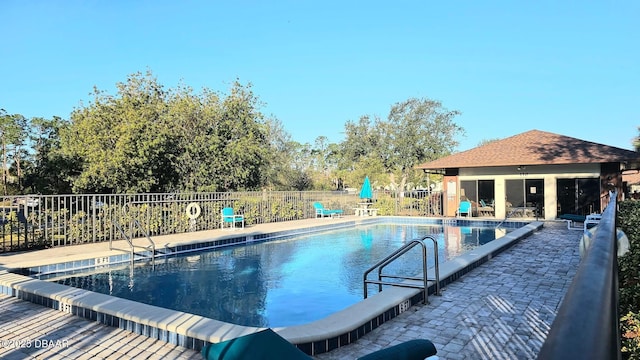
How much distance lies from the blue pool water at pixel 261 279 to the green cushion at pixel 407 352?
3601 millimetres

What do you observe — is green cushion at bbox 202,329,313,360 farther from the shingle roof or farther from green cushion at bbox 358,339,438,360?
the shingle roof

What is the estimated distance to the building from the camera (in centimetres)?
1717

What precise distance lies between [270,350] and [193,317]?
102 inches

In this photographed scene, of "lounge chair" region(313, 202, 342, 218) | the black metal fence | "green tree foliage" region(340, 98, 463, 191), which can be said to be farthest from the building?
"green tree foliage" region(340, 98, 463, 191)

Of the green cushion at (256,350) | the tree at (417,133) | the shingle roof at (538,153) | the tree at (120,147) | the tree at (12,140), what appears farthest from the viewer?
the tree at (417,133)

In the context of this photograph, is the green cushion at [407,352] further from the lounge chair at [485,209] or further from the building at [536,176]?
the lounge chair at [485,209]

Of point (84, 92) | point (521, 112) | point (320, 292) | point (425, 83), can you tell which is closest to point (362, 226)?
point (320, 292)

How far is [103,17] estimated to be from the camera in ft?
54.9

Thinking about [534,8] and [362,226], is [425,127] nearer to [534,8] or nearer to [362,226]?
[534,8]

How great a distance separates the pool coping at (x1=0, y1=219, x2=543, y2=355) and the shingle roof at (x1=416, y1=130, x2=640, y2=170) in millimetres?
13558

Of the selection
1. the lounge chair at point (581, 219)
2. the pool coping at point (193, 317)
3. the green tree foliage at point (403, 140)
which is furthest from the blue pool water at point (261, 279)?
the green tree foliage at point (403, 140)

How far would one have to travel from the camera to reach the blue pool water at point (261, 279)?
6.32m

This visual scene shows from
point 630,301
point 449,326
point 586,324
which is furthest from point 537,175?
point 586,324

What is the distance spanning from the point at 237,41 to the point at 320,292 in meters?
Result: 18.6
